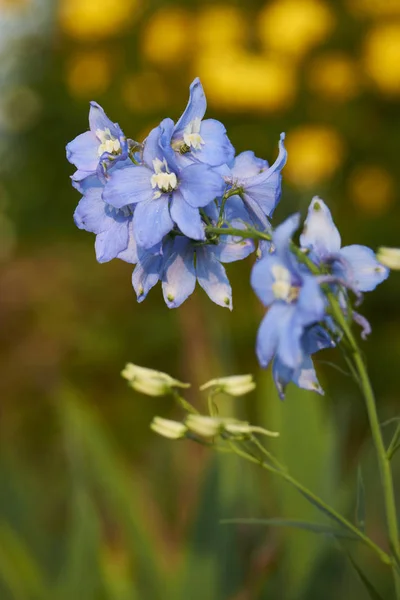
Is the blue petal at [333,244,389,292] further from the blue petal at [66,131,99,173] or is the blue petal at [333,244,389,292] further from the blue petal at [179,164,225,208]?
the blue petal at [66,131,99,173]

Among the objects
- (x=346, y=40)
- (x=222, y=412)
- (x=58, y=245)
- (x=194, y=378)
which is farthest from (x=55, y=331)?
(x=346, y=40)

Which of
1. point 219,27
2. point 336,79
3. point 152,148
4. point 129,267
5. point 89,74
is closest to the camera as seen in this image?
point 152,148

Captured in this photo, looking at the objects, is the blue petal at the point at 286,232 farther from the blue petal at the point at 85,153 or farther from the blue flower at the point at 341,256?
the blue petal at the point at 85,153

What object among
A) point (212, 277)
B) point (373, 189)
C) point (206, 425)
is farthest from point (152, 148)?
point (373, 189)

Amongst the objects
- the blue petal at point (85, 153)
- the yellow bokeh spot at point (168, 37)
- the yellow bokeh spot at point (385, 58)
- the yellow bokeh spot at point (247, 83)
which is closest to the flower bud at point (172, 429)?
the blue petal at point (85, 153)

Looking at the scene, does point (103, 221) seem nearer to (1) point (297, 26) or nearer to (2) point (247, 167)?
(2) point (247, 167)

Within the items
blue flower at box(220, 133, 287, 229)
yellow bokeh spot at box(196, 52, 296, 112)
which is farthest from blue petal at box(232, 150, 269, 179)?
yellow bokeh spot at box(196, 52, 296, 112)

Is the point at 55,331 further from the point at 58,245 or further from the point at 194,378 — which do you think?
Answer: the point at 194,378
